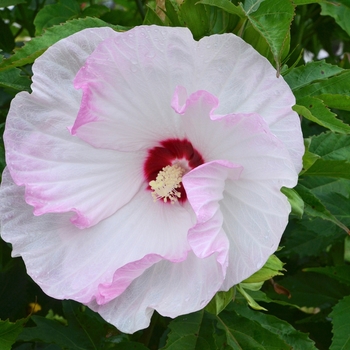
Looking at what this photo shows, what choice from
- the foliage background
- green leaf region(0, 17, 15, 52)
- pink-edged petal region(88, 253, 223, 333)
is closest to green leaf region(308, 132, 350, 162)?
the foliage background

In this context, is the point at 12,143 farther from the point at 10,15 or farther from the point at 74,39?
the point at 10,15

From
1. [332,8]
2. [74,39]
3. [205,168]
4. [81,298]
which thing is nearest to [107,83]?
[74,39]

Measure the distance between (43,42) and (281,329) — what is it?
75cm

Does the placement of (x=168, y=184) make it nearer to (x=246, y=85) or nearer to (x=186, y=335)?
(x=246, y=85)

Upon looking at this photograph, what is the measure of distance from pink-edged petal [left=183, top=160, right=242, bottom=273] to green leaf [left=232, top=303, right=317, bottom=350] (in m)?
0.43

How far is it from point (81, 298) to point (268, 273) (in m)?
0.30

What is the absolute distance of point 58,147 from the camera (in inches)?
36.8

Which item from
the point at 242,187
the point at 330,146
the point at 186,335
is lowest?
the point at 186,335

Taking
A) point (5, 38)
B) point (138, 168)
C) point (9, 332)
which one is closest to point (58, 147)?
point (138, 168)

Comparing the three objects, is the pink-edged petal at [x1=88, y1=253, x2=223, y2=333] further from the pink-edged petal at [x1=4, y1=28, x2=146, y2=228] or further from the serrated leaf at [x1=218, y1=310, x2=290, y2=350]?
the serrated leaf at [x1=218, y1=310, x2=290, y2=350]

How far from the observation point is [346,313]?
51.5 inches

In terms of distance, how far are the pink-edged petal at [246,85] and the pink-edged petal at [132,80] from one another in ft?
0.09

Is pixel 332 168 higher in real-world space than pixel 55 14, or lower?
lower

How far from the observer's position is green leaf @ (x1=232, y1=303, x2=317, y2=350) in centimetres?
120
